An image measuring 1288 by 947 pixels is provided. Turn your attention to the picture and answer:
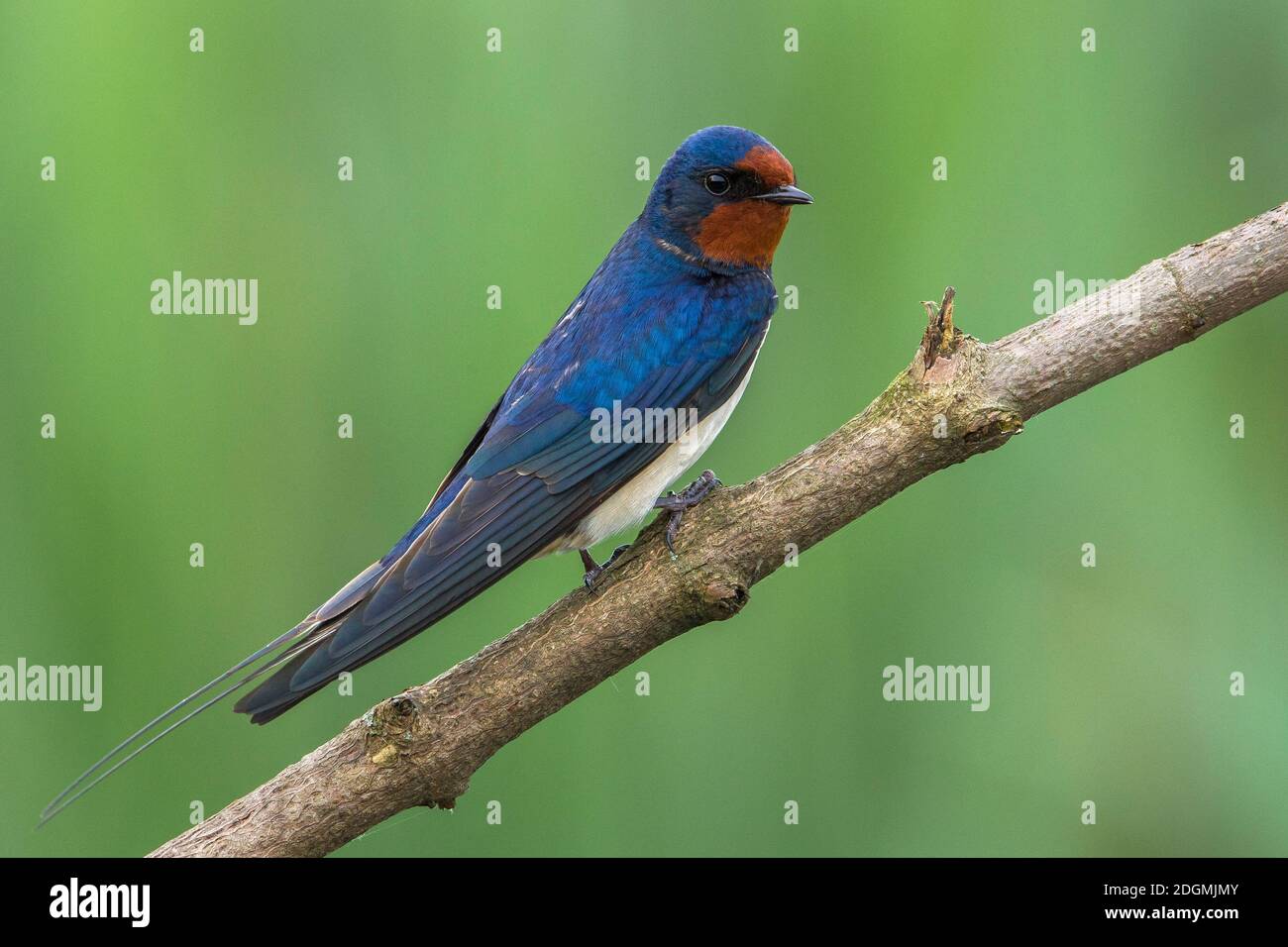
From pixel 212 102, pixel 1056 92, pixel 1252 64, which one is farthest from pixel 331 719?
pixel 1252 64

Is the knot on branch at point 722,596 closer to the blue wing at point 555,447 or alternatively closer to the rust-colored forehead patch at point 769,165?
the blue wing at point 555,447

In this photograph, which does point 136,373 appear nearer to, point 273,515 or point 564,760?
point 273,515

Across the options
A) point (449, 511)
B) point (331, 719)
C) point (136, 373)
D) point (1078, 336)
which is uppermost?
point (136, 373)

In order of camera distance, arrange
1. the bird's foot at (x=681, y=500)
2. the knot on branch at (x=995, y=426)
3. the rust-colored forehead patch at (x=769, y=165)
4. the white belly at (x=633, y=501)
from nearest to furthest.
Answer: the knot on branch at (x=995, y=426) < the bird's foot at (x=681, y=500) < the white belly at (x=633, y=501) < the rust-colored forehead patch at (x=769, y=165)

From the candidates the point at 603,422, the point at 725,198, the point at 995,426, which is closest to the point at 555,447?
the point at 603,422

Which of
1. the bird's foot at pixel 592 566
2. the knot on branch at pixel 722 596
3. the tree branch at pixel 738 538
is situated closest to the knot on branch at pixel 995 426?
the tree branch at pixel 738 538

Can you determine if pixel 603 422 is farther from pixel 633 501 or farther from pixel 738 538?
pixel 738 538
